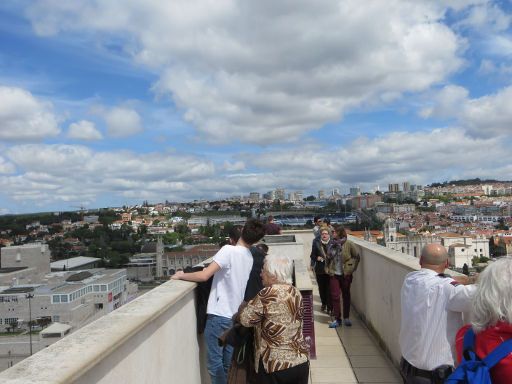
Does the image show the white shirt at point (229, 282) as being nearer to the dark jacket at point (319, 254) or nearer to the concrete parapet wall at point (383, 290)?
the concrete parapet wall at point (383, 290)

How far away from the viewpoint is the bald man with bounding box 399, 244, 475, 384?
261cm

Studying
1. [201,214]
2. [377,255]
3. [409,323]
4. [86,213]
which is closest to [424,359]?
[409,323]

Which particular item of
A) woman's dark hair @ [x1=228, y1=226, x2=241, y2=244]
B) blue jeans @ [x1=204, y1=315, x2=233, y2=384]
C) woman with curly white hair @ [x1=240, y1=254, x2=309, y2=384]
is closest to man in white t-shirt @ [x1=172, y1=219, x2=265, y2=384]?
blue jeans @ [x1=204, y1=315, x2=233, y2=384]

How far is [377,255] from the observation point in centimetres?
597

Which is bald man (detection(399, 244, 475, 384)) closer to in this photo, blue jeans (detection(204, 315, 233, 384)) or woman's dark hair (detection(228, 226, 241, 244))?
blue jeans (detection(204, 315, 233, 384))

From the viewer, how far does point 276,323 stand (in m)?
2.84

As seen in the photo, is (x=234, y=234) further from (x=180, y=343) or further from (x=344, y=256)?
(x=344, y=256)

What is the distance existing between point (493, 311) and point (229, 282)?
217 cm

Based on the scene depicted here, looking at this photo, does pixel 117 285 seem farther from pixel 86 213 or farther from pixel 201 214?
pixel 86 213

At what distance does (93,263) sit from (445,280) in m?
112

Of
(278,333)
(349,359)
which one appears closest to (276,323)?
(278,333)

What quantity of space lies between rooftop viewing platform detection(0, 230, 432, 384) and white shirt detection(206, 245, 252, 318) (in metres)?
0.21

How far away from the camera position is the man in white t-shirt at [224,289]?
356cm

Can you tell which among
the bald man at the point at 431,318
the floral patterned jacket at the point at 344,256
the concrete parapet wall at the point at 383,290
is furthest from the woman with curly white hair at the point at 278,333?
the floral patterned jacket at the point at 344,256
